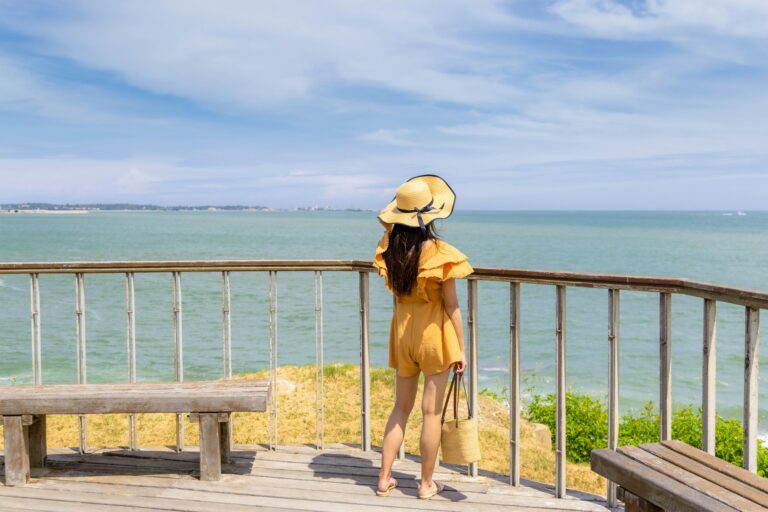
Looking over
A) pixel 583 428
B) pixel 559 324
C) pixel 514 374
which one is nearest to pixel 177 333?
pixel 514 374

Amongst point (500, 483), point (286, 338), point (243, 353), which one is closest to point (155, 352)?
point (243, 353)

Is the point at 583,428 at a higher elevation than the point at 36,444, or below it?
below

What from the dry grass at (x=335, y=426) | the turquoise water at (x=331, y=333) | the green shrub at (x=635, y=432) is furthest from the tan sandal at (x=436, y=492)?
the turquoise water at (x=331, y=333)

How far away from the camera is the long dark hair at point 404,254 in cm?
349

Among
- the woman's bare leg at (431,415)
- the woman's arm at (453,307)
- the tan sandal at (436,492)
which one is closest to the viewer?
the woman's arm at (453,307)

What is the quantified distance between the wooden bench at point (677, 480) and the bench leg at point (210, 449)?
2.07 metres

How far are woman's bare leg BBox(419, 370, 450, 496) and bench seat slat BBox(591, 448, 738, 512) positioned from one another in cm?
96

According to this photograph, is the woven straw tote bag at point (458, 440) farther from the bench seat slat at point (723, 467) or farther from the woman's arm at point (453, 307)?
the bench seat slat at point (723, 467)

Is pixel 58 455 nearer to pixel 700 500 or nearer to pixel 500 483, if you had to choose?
pixel 500 483

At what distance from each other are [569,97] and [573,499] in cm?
9128

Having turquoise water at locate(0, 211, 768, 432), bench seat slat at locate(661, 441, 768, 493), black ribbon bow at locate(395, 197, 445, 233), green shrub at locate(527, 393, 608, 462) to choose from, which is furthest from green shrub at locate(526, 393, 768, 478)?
black ribbon bow at locate(395, 197, 445, 233)

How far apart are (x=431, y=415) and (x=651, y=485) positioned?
1.33 metres

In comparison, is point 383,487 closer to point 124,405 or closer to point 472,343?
point 472,343

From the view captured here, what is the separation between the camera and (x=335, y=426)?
7.61 meters
